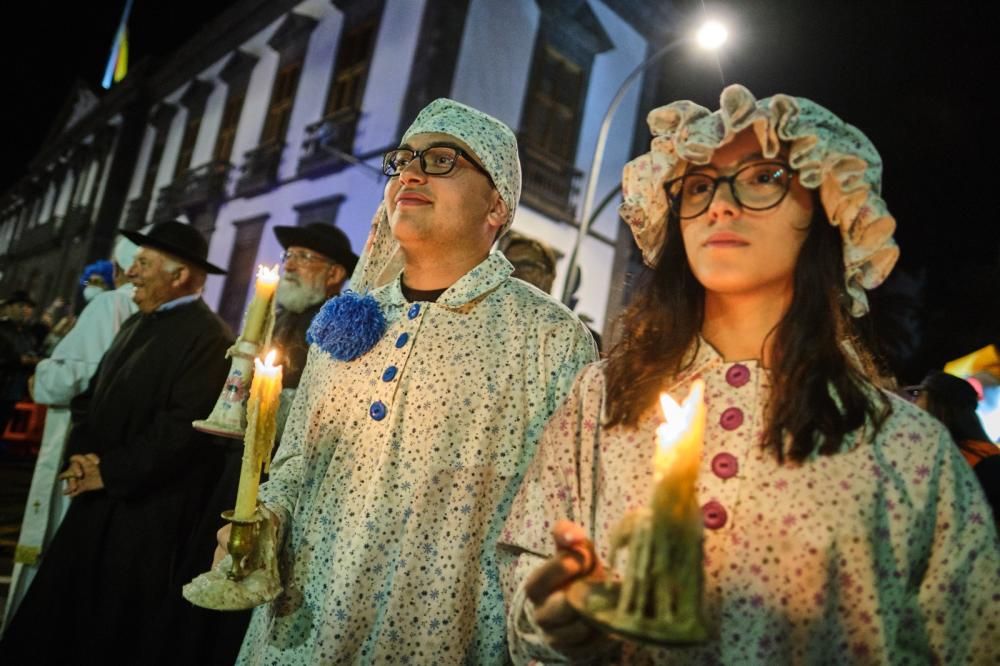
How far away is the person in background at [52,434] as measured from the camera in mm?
4449

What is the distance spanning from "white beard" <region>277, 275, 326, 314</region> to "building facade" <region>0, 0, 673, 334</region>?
271 inches

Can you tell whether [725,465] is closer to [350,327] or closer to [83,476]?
[350,327]

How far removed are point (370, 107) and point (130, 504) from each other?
1024 cm

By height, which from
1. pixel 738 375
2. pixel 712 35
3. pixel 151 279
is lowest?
pixel 738 375

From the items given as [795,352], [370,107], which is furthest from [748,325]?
[370,107]

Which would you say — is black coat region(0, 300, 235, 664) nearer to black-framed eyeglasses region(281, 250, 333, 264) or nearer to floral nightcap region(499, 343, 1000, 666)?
black-framed eyeglasses region(281, 250, 333, 264)

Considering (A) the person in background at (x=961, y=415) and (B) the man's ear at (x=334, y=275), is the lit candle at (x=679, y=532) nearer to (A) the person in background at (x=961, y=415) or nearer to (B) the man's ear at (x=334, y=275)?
(A) the person in background at (x=961, y=415)

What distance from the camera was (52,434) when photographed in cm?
463

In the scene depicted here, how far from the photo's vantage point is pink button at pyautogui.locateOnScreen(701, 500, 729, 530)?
4.87ft

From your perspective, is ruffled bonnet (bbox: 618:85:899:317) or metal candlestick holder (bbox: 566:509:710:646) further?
ruffled bonnet (bbox: 618:85:899:317)

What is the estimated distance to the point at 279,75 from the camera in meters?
16.4

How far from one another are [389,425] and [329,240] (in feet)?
9.87

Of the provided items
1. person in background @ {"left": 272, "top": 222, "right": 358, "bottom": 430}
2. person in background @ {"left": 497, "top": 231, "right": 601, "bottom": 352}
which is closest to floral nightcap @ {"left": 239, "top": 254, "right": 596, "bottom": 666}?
person in background @ {"left": 272, "top": 222, "right": 358, "bottom": 430}

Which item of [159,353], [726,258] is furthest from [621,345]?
[159,353]
